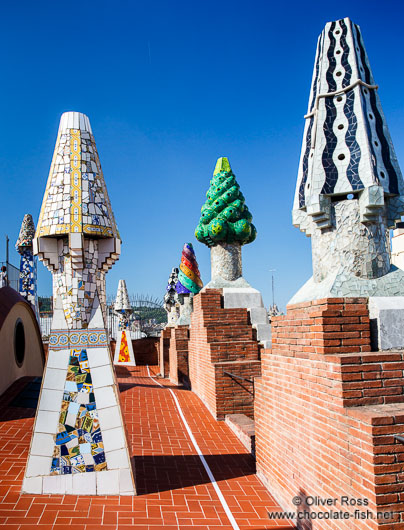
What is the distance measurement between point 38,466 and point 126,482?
88cm

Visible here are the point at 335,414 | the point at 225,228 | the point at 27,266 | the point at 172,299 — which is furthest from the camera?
the point at 172,299

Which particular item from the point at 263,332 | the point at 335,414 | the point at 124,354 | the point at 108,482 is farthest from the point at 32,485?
the point at 124,354

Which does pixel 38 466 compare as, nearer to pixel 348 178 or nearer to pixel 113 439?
pixel 113 439

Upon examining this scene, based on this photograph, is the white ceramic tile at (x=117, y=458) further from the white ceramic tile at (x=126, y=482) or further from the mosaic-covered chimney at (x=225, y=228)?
the mosaic-covered chimney at (x=225, y=228)

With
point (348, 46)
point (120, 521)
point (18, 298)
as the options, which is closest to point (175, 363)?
point (18, 298)

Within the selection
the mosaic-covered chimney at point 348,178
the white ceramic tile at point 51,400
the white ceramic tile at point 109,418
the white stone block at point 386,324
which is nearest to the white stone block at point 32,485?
the white ceramic tile at point 51,400

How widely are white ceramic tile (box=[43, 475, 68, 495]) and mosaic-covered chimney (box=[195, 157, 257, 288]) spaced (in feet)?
20.9

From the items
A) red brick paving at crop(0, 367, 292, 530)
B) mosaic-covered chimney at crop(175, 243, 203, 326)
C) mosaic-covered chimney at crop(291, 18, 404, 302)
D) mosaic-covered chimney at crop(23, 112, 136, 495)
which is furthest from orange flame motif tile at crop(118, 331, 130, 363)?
mosaic-covered chimney at crop(291, 18, 404, 302)

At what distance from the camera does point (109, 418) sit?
15.0ft

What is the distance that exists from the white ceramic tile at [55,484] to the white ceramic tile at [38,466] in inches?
3.0

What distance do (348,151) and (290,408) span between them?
2.69m

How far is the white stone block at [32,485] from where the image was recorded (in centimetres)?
434

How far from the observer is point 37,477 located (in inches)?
172

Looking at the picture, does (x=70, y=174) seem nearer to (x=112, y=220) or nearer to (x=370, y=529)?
(x=112, y=220)
